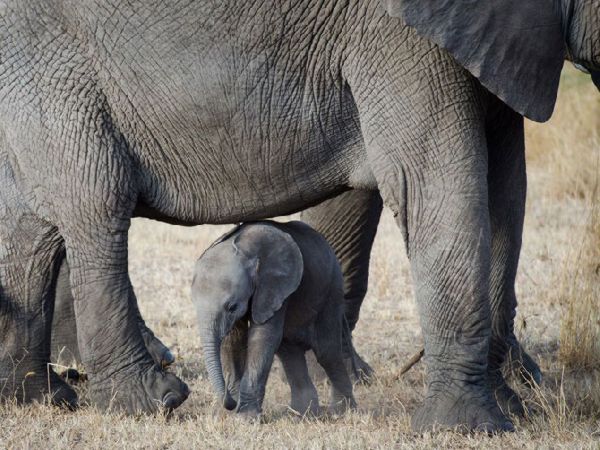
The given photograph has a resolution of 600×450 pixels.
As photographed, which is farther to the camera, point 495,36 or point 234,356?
Answer: point 234,356

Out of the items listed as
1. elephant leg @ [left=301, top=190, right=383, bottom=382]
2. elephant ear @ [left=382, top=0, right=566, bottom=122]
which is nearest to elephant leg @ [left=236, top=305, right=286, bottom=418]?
elephant leg @ [left=301, top=190, right=383, bottom=382]

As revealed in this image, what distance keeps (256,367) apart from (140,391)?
0.61m

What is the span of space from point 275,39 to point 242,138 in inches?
19.1

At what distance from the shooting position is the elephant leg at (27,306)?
6543 millimetres

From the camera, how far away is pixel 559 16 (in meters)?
5.42

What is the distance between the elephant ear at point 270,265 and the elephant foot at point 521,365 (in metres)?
1.22

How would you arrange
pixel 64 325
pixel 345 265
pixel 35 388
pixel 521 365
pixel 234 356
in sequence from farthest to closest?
1. pixel 64 325
2. pixel 345 265
3. pixel 521 365
4. pixel 35 388
5. pixel 234 356

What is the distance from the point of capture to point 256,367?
6105 millimetres

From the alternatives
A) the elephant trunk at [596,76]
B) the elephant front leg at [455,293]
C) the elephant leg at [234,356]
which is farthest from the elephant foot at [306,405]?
the elephant trunk at [596,76]

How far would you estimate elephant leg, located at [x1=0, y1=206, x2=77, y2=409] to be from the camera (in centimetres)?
654

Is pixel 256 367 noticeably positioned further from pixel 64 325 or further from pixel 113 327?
pixel 64 325

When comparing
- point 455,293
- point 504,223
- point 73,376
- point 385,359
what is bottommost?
point 385,359

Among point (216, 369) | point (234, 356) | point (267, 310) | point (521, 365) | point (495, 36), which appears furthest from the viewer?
point (521, 365)

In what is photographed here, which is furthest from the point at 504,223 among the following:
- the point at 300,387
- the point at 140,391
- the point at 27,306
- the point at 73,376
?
the point at 73,376
